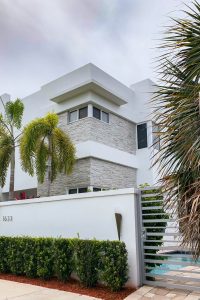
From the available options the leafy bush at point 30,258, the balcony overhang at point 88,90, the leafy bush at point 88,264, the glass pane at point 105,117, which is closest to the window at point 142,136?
the balcony overhang at point 88,90

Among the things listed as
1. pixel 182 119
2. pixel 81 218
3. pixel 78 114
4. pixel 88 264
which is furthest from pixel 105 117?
pixel 182 119

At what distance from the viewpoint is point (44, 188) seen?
17078 mm

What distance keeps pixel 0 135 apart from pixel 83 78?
5.35 meters

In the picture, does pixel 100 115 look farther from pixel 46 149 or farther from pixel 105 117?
pixel 46 149

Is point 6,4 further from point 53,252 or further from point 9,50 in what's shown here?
point 53,252

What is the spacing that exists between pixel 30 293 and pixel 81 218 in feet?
7.49

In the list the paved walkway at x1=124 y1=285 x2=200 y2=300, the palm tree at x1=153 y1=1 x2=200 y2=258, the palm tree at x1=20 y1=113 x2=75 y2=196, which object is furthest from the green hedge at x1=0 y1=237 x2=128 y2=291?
the palm tree at x1=20 y1=113 x2=75 y2=196

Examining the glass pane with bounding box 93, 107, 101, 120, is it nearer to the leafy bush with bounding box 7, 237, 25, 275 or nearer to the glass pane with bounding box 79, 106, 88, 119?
the glass pane with bounding box 79, 106, 88, 119

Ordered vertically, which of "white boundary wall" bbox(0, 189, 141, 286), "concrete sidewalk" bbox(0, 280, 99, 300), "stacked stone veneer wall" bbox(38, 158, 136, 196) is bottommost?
"concrete sidewalk" bbox(0, 280, 99, 300)

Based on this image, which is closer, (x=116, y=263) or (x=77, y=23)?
(x=116, y=263)

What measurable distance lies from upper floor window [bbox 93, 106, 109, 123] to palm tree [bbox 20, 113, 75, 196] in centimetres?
213

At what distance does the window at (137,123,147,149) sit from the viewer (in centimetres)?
1928

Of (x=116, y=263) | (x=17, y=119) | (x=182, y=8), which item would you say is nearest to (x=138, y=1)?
(x=182, y=8)

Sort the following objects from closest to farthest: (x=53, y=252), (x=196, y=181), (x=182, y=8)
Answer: (x=196, y=181), (x=182, y=8), (x=53, y=252)
